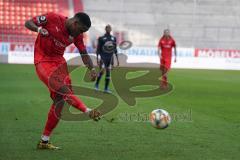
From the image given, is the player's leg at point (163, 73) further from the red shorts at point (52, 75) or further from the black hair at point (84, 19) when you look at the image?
the black hair at point (84, 19)

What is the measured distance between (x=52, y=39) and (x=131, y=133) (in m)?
2.62

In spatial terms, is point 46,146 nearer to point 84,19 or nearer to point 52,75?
point 52,75

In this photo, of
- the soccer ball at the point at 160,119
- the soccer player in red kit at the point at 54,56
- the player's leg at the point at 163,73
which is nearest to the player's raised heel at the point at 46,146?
the soccer player in red kit at the point at 54,56

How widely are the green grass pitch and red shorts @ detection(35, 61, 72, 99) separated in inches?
37.9

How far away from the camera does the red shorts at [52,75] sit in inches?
358

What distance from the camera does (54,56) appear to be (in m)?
9.27

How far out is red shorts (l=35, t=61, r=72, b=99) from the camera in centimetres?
909

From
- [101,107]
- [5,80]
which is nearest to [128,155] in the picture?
[101,107]

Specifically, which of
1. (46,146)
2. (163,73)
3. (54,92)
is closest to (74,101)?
(54,92)

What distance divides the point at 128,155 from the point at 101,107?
6757mm

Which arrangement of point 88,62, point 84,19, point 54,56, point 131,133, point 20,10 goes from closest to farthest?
point 84,19, point 54,56, point 88,62, point 131,133, point 20,10

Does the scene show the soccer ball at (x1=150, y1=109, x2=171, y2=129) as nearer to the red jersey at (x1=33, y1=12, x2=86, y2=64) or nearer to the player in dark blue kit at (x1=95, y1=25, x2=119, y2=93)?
the red jersey at (x1=33, y1=12, x2=86, y2=64)

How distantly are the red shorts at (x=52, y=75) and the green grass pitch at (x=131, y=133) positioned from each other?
96 cm

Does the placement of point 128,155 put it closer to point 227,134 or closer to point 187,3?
point 227,134
